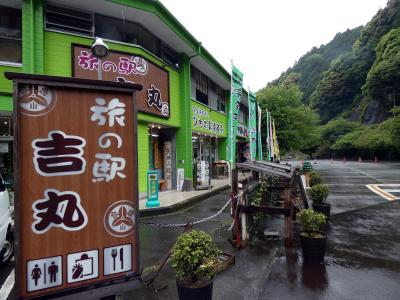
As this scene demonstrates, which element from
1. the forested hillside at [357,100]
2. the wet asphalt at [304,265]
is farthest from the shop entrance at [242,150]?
the wet asphalt at [304,265]

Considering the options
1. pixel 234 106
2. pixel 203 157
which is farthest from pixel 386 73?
pixel 234 106

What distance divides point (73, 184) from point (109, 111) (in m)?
0.95

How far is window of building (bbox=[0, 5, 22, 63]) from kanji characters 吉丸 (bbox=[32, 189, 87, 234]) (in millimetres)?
9692

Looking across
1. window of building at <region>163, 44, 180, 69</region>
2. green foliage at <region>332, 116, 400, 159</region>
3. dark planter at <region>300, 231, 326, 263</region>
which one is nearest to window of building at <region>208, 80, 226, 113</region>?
window of building at <region>163, 44, 180, 69</region>

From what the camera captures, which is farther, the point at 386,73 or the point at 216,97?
the point at 386,73

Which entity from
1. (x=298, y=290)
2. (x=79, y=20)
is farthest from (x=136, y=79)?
(x=298, y=290)

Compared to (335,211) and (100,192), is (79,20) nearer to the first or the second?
(100,192)

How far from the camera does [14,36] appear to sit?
10469 millimetres

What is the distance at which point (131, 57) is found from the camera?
1206 centimetres

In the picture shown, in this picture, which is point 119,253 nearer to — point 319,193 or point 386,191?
point 319,193

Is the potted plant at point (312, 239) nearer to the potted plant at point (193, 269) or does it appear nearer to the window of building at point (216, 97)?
the potted plant at point (193, 269)

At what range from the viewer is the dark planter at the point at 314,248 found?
18.8 feet

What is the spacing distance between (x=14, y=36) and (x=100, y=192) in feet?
33.4

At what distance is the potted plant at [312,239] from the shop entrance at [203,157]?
9.82 meters
